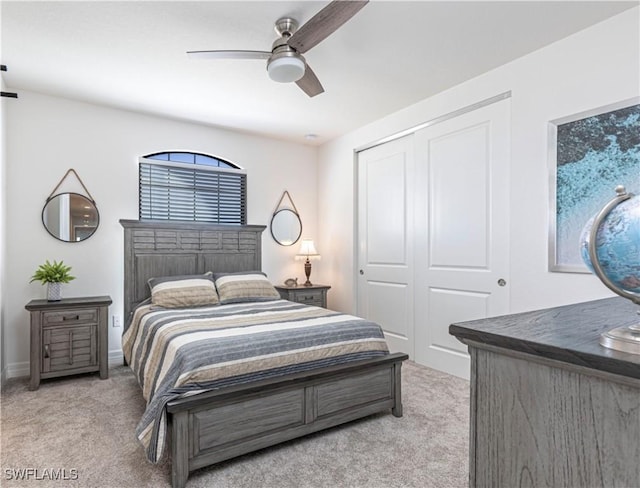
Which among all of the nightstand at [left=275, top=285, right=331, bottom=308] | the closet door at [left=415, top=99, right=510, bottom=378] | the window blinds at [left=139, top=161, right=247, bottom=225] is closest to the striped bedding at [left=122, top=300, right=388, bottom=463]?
the closet door at [left=415, top=99, right=510, bottom=378]

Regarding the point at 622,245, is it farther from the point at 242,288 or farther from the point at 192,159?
the point at 192,159

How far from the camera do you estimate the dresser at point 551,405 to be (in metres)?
0.58

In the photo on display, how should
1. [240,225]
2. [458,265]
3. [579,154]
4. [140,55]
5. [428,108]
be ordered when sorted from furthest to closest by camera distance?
[240,225], [428,108], [458,265], [140,55], [579,154]

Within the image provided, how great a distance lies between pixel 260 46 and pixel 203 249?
236 centimetres

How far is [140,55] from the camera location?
9.40ft

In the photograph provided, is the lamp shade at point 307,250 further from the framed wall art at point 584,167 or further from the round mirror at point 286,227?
the framed wall art at point 584,167

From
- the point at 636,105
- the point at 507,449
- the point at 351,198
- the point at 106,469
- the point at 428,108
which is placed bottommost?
the point at 106,469

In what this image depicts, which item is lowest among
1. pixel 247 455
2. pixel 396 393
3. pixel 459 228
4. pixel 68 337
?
pixel 247 455

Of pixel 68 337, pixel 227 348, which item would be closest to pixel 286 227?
pixel 68 337

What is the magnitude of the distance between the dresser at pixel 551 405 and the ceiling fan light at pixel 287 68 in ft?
6.61

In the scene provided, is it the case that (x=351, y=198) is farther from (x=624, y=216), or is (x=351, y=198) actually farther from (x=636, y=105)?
(x=624, y=216)

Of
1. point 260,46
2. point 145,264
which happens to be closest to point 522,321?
point 260,46

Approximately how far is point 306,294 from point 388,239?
4.02ft

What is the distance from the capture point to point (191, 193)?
14.8 ft
